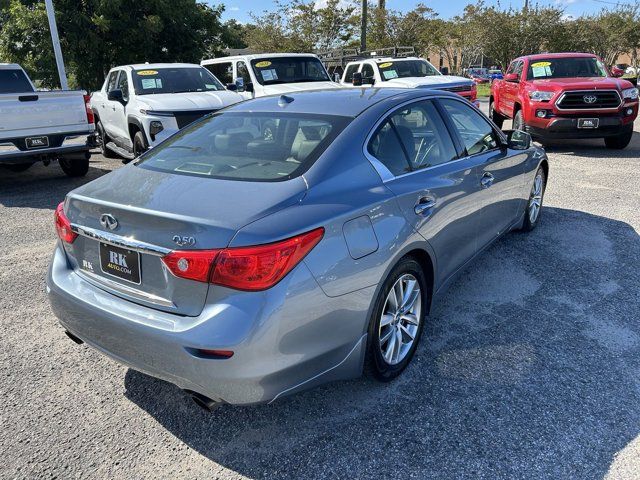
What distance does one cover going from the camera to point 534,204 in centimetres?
562

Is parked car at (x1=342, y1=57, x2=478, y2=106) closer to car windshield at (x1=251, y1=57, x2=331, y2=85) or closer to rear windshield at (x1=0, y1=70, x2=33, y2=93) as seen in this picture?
car windshield at (x1=251, y1=57, x2=331, y2=85)

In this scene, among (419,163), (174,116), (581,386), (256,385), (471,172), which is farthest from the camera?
(174,116)

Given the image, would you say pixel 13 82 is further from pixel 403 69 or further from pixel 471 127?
pixel 403 69

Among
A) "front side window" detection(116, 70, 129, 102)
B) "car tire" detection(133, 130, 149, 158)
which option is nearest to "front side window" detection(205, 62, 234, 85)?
"front side window" detection(116, 70, 129, 102)

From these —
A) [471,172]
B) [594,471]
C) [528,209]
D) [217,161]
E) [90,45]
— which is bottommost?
[594,471]

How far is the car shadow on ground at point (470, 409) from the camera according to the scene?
2.52 m

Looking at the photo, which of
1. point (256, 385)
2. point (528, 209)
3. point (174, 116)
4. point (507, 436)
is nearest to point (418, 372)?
point (507, 436)

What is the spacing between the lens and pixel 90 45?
18.5 metres

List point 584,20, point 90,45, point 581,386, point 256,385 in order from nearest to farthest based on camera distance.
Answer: point 256,385
point 581,386
point 90,45
point 584,20

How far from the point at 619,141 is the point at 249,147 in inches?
385

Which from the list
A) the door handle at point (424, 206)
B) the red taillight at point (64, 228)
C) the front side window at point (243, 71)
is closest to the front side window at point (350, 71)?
the front side window at point (243, 71)

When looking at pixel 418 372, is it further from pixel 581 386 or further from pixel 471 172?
pixel 471 172

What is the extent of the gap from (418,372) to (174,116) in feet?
20.5

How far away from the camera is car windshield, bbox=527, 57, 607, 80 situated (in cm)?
1098
